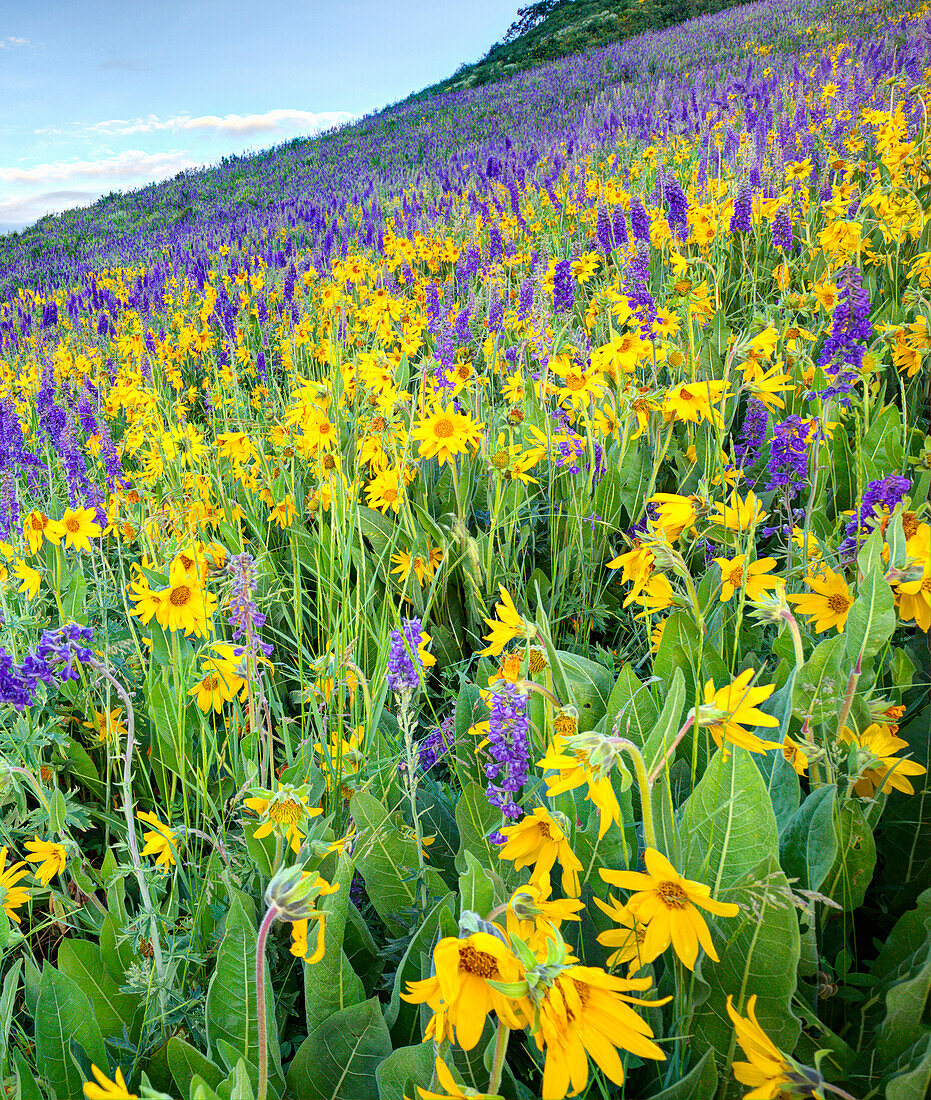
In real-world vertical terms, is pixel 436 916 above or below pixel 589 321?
below


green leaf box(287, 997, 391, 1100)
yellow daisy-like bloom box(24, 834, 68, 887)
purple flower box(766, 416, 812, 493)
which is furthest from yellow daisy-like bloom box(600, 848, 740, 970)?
purple flower box(766, 416, 812, 493)

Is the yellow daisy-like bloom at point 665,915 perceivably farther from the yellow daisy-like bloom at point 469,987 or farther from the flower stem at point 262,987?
the flower stem at point 262,987

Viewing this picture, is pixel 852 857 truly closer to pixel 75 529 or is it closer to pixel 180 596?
pixel 180 596

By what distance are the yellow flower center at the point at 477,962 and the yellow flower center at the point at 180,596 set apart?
89 centimetres

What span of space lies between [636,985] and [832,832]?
42 cm

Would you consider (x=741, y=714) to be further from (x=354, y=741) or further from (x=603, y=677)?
(x=354, y=741)

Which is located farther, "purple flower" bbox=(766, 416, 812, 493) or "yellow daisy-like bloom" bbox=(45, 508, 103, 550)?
"yellow daisy-like bloom" bbox=(45, 508, 103, 550)

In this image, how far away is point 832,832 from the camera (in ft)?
2.61

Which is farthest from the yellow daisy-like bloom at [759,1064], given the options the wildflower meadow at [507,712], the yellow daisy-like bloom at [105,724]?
the yellow daisy-like bloom at [105,724]

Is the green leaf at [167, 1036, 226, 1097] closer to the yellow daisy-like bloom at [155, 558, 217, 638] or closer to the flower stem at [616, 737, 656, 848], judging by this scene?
the flower stem at [616, 737, 656, 848]

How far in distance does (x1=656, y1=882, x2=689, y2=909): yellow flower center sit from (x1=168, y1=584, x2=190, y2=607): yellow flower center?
95cm

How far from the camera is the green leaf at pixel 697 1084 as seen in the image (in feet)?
2.05

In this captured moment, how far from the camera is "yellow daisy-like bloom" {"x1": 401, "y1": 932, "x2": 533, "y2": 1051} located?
465 mm

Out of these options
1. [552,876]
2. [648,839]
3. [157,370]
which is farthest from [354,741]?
[157,370]
